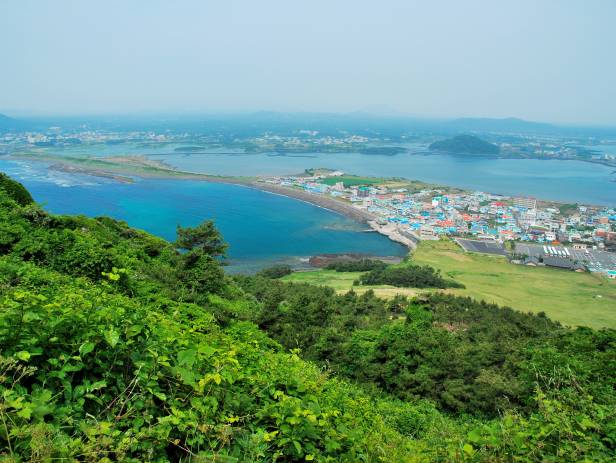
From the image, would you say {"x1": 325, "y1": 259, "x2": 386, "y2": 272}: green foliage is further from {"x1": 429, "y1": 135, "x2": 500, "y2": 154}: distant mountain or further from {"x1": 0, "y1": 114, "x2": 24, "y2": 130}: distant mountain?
{"x1": 0, "y1": 114, "x2": 24, "y2": 130}: distant mountain

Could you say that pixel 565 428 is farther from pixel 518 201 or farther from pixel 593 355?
pixel 518 201

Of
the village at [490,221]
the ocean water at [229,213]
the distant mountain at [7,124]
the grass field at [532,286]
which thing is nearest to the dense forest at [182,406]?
the grass field at [532,286]

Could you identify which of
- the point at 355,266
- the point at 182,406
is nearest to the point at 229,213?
the point at 355,266

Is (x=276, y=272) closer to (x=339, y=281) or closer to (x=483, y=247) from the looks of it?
(x=339, y=281)

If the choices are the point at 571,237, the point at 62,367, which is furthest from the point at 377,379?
the point at 571,237

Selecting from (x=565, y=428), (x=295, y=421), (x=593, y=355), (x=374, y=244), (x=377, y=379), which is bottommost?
(x=374, y=244)

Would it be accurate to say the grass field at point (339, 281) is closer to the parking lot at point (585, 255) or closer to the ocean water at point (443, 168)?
the parking lot at point (585, 255)
